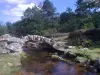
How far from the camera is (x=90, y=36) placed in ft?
→ 140

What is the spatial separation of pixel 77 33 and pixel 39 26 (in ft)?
86.9

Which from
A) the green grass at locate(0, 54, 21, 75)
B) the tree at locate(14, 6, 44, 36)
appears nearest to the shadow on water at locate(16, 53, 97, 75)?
the green grass at locate(0, 54, 21, 75)

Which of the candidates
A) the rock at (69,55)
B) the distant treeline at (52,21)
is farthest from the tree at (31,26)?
the rock at (69,55)

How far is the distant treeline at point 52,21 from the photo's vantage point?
206 ft

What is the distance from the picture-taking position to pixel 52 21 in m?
79.4

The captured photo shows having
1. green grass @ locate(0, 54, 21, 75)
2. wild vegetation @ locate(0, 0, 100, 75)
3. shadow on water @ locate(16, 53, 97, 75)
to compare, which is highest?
wild vegetation @ locate(0, 0, 100, 75)

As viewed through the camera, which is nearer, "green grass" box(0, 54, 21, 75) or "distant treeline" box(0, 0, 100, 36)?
"green grass" box(0, 54, 21, 75)

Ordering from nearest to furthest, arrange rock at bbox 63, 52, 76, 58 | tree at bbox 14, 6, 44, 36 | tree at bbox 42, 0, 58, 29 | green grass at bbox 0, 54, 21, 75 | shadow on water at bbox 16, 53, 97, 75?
green grass at bbox 0, 54, 21, 75 → shadow on water at bbox 16, 53, 97, 75 → rock at bbox 63, 52, 76, 58 → tree at bbox 14, 6, 44, 36 → tree at bbox 42, 0, 58, 29

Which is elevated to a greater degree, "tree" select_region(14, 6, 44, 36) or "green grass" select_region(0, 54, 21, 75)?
"tree" select_region(14, 6, 44, 36)

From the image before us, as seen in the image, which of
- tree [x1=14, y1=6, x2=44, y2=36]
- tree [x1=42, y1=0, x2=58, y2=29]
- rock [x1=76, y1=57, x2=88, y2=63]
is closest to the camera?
rock [x1=76, y1=57, x2=88, y2=63]

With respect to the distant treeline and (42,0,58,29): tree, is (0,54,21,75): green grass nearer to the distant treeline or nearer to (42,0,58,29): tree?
the distant treeline

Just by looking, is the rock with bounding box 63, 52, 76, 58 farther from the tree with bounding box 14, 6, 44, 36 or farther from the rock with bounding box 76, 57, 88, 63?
the tree with bounding box 14, 6, 44, 36

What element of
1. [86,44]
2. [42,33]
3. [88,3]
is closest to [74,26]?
[42,33]

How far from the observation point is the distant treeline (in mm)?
62906
